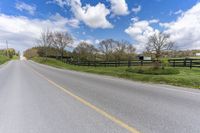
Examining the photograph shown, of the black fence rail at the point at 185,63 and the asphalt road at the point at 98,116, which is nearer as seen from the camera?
the asphalt road at the point at 98,116

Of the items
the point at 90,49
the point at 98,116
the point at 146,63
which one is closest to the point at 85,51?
the point at 90,49

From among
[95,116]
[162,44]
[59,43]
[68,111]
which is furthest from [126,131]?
[59,43]

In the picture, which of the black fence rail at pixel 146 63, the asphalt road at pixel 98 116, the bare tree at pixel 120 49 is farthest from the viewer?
the bare tree at pixel 120 49

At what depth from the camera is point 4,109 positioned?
20.9 feet

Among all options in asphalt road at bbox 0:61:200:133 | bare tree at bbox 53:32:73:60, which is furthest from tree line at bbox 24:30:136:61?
asphalt road at bbox 0:61:200:133

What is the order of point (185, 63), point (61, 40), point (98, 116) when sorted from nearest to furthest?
1. point (98, 116)
2. point (185, 63)
3. point (61, 40)

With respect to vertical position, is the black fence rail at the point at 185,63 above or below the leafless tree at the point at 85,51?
below

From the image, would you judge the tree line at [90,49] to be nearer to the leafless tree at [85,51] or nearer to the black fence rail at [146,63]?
the leafless tree at [85,51]

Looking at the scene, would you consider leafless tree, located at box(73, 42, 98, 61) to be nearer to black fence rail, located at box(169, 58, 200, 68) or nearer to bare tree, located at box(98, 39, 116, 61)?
bare tree, located at box(98, 39, 116, 61)

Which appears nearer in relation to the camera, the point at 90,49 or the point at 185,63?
the point at 185,63

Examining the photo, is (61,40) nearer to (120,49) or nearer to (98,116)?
(120,49)

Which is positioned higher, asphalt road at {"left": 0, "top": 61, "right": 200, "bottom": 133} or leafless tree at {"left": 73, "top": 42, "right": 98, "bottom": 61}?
leafless tree at {"left": 73, "top": 42, "right": 98, "bottom": 61}

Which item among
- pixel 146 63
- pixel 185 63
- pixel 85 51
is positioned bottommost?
pixel 146 63

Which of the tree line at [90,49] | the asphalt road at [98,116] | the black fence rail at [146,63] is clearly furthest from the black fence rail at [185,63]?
the tree line at [90,49]
